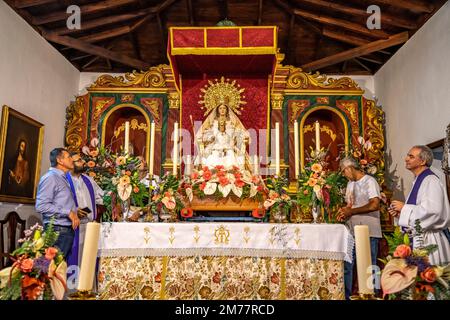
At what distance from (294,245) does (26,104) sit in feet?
14.8

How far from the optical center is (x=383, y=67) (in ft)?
24.3

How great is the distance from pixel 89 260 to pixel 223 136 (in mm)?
4813

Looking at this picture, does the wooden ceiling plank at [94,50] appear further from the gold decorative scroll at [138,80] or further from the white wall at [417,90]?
the white wall at [417,90]

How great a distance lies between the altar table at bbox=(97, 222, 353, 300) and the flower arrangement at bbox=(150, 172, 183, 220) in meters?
0.36

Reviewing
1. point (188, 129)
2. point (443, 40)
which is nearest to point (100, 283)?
point (188, 129)

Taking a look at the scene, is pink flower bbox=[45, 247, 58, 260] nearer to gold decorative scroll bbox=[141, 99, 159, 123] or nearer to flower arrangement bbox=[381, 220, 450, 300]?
flower arrangement bbox=[381, 220, 450, 300]

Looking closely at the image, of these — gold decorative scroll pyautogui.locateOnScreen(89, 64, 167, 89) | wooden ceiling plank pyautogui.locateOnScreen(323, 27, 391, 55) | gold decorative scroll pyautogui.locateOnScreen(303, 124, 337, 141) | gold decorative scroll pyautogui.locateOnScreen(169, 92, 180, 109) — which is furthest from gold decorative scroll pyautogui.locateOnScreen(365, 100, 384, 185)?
gold decorative scroll pyautogui.locateOnScreen(89, 64, 167, 89)

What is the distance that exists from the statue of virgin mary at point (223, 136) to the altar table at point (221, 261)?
221 cm

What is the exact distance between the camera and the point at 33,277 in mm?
1545

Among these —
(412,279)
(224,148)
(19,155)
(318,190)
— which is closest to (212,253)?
(318,190)

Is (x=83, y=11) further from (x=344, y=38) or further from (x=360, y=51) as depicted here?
(x=360, y=51)

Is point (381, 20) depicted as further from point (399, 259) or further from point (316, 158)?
point (399, 259)

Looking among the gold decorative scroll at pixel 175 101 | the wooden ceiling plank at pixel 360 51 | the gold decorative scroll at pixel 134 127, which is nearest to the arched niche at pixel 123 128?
the gold decorative scroll at pixel 134 127

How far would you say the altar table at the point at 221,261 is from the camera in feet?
11.7
